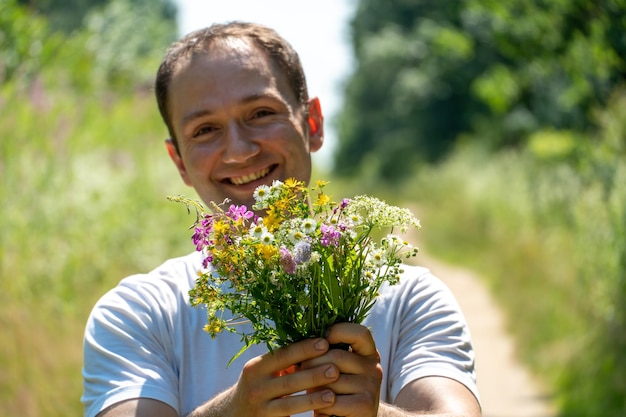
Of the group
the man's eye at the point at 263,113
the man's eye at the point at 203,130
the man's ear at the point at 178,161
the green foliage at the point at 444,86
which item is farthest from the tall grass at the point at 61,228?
the green foliage at the point at 444,86

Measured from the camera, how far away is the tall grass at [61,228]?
5.41m

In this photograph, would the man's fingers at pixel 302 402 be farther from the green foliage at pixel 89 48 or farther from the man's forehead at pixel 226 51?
the green foliage at pixel 89 48

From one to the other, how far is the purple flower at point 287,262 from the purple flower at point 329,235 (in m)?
0.07

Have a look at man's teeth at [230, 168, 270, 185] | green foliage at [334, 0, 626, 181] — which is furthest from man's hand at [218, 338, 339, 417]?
green foliage at [334, 0, 626, 181]

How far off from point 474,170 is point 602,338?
18.3 metres

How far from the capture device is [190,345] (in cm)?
243

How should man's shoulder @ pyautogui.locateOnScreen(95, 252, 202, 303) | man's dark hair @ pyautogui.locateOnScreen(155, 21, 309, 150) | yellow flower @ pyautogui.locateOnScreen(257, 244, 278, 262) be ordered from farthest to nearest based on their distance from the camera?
man's dark hair @ pyautogui.locateOnScreen(155, 21, 309, 150) < man's shoulder @ pyautogui.locateOnScreen(95, 252, 202, 303) < yellow flower @ pyautogui.locateOnScreen(257, 244, 278, 262)

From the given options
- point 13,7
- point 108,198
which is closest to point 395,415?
point 13,7

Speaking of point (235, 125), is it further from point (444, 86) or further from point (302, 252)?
point (444, 86)

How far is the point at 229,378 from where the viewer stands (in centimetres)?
239

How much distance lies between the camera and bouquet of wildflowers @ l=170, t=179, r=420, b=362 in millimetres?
1994

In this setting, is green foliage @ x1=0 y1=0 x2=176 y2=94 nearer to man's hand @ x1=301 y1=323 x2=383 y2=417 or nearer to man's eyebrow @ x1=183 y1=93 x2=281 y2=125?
man's eyebrow @ x1=183 y1=93 x2=281 y2=125

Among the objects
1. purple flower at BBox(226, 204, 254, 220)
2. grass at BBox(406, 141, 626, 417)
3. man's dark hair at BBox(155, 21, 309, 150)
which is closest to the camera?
purple flower at BBox(226, 204, 254, 220)

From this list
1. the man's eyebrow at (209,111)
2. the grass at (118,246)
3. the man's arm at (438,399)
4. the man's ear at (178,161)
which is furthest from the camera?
the grass at (118,246)
